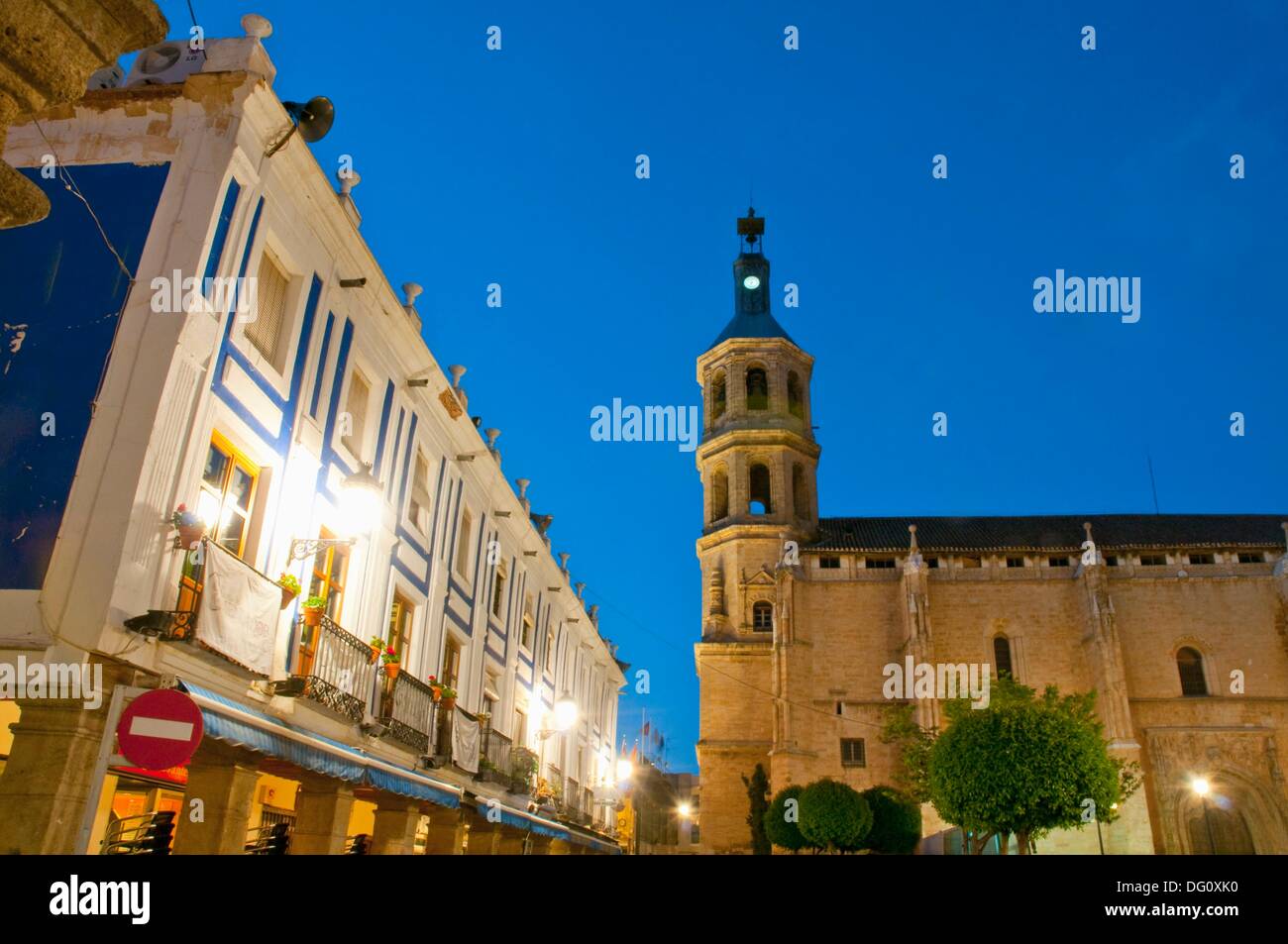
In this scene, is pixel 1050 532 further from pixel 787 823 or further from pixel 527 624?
pixel 527 624

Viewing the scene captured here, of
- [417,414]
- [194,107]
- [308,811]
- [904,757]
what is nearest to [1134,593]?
[904,757]

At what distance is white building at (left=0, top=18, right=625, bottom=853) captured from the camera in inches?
348

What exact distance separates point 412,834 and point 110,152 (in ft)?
34.8

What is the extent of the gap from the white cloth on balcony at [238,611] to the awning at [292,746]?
50cm

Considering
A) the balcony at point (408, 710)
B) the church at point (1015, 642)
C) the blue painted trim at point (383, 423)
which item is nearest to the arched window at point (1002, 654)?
the church at point (1015, 642)

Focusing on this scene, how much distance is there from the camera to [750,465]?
47.4 meters

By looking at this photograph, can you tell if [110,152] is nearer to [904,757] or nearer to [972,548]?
[904,757]

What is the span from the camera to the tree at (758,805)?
3816 centimetres

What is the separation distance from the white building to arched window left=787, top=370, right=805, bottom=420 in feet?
113

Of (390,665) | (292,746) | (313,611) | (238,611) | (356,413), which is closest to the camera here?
(292,746)

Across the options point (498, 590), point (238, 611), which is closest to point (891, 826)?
point (498, 590)

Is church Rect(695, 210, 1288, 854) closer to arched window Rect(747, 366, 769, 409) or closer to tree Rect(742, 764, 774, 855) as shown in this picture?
tree Rect(742, 764, 774, 855)

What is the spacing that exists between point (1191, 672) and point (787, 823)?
69.7ft

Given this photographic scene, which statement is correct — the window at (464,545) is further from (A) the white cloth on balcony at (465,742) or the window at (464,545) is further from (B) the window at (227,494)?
(B) the window at (227,494)
